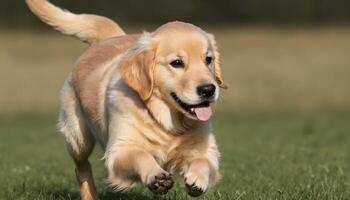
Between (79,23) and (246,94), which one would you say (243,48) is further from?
(79,23)

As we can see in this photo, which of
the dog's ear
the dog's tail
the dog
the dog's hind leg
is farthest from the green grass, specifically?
the dog's tail

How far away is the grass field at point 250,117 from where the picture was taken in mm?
8306

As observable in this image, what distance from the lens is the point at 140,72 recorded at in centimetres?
638

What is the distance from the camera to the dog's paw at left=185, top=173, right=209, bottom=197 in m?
5.74

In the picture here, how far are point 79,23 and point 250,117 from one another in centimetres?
1670

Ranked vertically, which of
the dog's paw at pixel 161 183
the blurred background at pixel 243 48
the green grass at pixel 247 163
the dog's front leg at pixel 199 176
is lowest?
the blurred background at pixel 243 48

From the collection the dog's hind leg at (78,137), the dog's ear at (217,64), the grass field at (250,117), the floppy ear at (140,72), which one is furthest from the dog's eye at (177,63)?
the dog's hind leg at (78,137)

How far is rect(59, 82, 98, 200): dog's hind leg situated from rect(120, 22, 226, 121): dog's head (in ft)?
4.56

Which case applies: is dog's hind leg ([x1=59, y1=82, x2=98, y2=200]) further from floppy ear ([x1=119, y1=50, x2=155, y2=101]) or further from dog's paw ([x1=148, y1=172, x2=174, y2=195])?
dog's paw ([x1=148, y1=172, x2=174, y2=195])

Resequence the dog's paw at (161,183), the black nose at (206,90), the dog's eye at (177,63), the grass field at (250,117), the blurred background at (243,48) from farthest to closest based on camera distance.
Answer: the blurred background at (243,48) → the grass field at (250,117) → the dog's eye at (177,63) → the black nose at (206,90) → the dog's paw at (161,183)

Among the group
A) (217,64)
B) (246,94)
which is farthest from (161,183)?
(246,94)

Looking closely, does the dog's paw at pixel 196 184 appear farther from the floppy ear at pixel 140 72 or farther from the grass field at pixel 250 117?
the grass field at pixel 250 117

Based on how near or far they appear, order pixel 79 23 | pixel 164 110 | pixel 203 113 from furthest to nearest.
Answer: pixel 79 23
pixel 164 110
pixel 203 113

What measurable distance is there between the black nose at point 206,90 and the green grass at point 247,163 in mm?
1309
